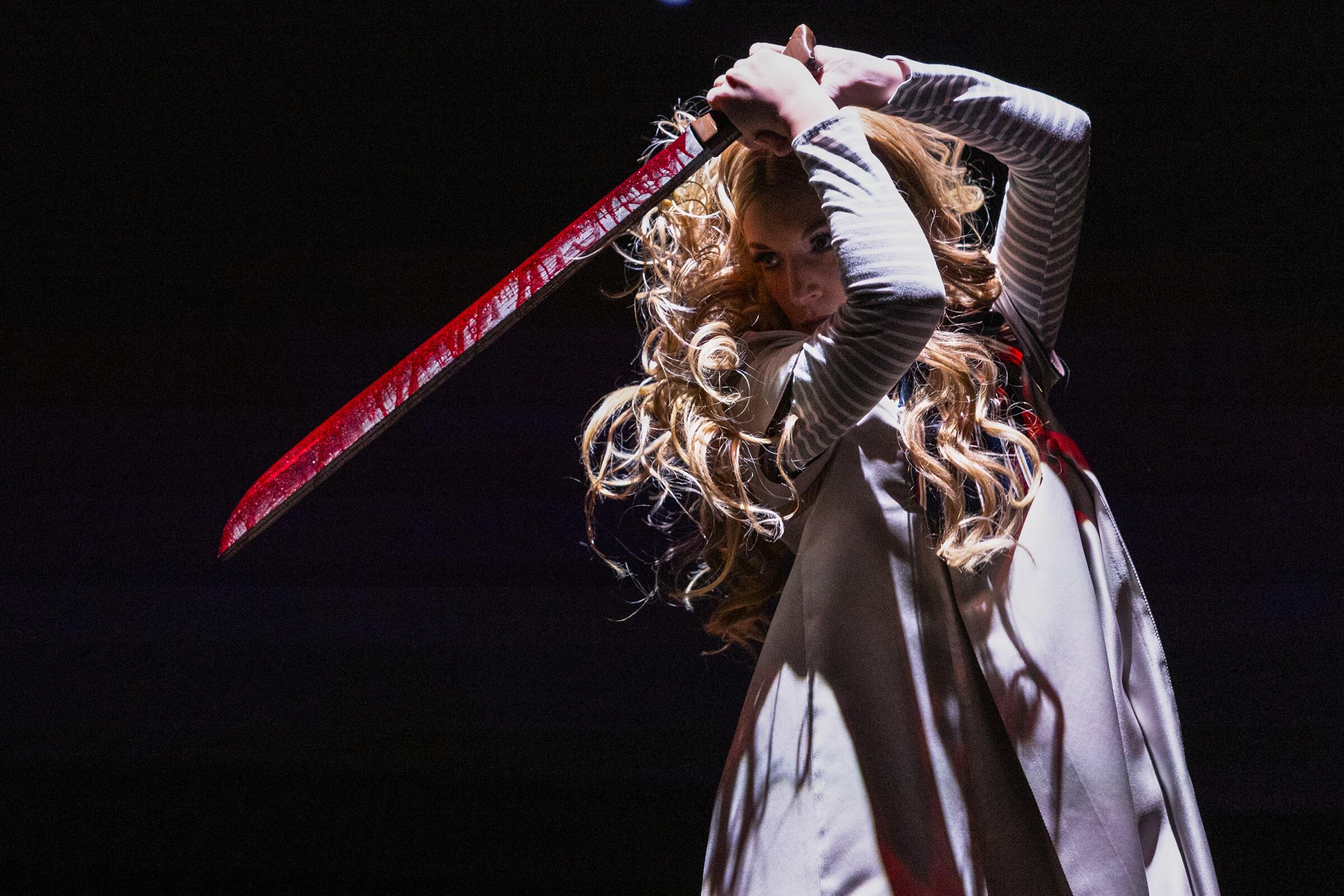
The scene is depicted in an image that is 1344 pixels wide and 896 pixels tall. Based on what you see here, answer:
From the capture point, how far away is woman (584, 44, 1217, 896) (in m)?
0.58

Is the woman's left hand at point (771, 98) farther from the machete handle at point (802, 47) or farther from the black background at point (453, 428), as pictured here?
the black background at point (453, 428)

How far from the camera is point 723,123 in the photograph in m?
0.62

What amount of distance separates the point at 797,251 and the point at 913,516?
0.61ft

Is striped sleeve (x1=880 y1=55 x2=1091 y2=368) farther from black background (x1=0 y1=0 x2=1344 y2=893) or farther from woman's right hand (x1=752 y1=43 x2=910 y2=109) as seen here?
black background (x1=0 y1=0 x2=1344 y2=893)

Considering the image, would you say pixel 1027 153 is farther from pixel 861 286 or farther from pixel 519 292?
pixel 519 292

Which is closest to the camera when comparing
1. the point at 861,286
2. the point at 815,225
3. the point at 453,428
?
the point at 861,286

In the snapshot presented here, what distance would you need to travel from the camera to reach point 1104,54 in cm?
95

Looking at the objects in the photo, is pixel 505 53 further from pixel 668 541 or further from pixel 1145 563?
pixel 1145 563

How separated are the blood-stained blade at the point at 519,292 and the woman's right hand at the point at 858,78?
0.23ft

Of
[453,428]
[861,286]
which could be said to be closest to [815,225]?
[861,286]

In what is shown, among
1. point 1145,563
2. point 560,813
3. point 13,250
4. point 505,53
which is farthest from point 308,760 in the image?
point 1145,563

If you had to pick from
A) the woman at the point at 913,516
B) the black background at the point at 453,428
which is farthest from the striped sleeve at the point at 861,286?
the black background at the point at 453,428

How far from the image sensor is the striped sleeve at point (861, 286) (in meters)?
0.55

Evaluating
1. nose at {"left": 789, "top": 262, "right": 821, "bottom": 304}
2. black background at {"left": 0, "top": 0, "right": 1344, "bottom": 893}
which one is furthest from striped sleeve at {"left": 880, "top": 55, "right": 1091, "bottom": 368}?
black background at {"left": 0, "top": 0, "right": 1344, "bottom": 893}
